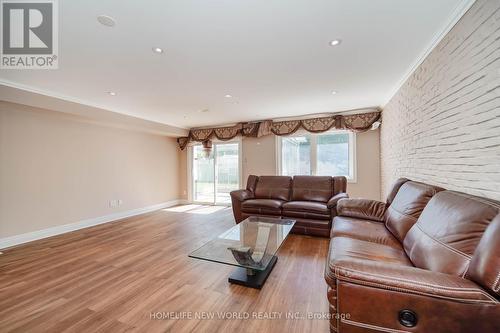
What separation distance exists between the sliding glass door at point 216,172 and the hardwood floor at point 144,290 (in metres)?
3.01

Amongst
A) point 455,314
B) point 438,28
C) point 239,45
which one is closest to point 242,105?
point 239,45

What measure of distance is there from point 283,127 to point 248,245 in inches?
138

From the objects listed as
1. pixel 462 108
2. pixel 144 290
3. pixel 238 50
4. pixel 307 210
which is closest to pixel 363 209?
pixel 307 210

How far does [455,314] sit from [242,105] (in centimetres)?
386

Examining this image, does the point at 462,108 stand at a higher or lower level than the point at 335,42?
lower

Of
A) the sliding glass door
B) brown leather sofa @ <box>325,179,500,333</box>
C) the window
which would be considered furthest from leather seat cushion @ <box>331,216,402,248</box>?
the sliding glass door

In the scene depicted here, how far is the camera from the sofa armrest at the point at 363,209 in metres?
2.57

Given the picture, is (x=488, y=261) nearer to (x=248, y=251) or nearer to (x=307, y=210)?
(x=248, y=251)

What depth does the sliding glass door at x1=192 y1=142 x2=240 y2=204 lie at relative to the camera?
6031 millimetres

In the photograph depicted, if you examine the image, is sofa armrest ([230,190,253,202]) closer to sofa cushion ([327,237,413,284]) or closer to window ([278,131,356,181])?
window ([278,131,356,181])

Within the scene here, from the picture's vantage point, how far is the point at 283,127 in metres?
5.11

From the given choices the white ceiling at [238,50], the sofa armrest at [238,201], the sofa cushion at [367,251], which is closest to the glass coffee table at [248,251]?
the sofa cushion at [367,251]

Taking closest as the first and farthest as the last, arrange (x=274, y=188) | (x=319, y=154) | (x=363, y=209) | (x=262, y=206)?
(x=363, y=209)
(x=262, y=206)
(x=274, y=188)
(x=319, y=154)

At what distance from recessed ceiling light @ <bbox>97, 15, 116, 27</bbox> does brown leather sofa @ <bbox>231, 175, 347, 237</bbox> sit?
301 cm
